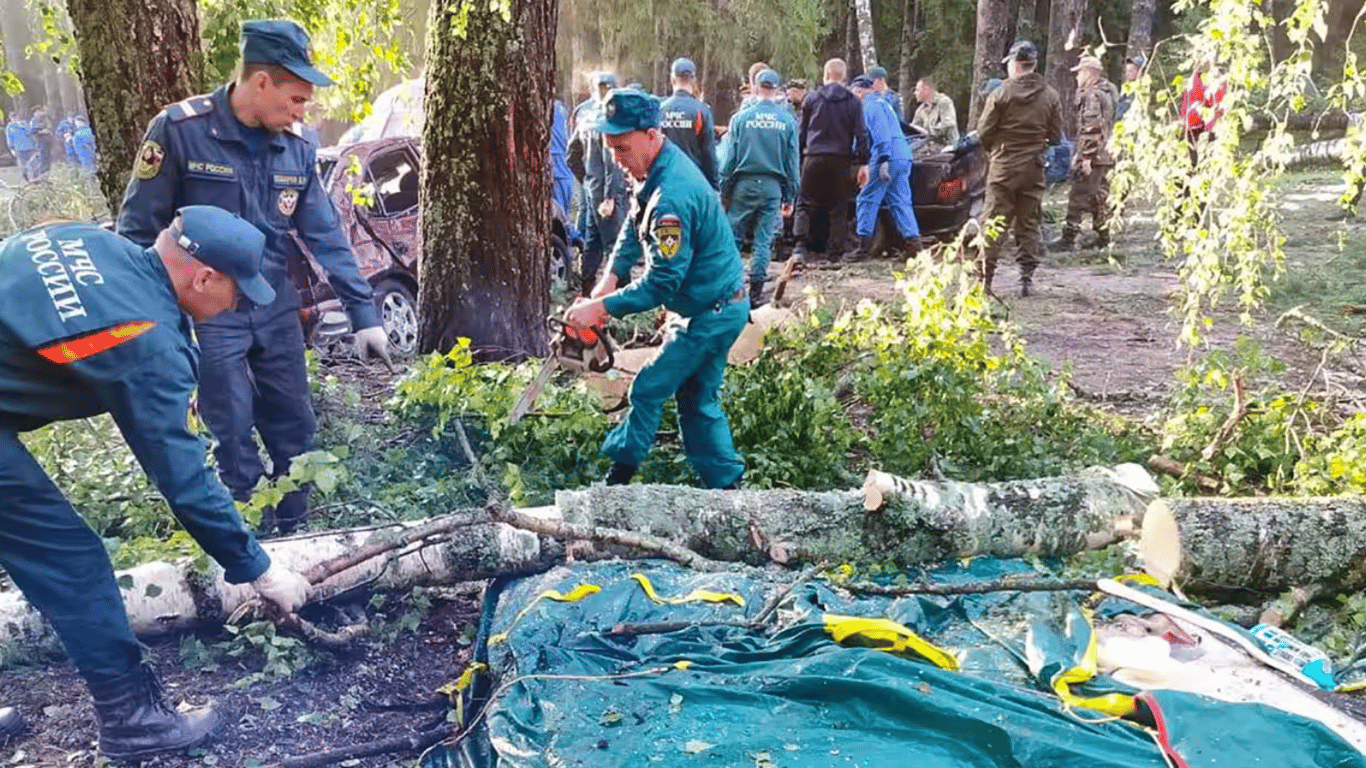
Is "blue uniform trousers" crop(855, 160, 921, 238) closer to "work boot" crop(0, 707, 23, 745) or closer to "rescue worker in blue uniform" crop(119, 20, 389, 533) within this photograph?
"rescue worker in blue uniform" crop(119, 20, 389, 533)

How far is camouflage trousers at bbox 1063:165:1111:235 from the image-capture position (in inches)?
400

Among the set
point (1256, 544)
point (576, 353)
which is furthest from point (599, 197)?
point (1256, 544)

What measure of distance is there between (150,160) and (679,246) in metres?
2.03

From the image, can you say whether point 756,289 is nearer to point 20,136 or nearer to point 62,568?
point 62,568

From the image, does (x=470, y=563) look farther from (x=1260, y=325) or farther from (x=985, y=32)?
(x=985, y=32)

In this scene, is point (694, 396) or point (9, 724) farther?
point (694, 396)

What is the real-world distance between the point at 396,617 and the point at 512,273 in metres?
2.87

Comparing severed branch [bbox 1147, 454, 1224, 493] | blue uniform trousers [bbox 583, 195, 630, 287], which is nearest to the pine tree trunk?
blue uniform trousers [bbox 583, 195, 630, 287]

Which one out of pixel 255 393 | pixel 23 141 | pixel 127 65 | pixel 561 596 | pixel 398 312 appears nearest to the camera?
pixel 561 596

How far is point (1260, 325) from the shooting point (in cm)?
773

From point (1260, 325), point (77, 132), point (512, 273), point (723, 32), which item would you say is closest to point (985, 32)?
point (723, 32)

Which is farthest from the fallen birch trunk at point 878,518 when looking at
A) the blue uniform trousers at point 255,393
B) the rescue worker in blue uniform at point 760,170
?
the rescue worker in blue uniform at point 760,170

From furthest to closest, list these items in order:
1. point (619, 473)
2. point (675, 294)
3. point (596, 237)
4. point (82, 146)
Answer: point (82, 146)
point (596, 237)
point (619, 473)
point (675, 294)

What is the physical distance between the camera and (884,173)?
32.9 feet
